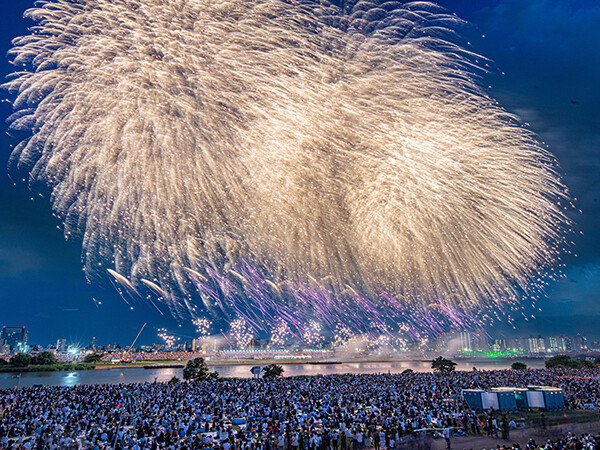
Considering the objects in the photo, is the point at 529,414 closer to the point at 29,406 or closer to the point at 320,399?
the point at 320,399

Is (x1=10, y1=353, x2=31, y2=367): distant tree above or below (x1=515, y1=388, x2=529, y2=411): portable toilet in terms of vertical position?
below

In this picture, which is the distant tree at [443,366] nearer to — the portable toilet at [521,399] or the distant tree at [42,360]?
the portable toilet at [521,399]

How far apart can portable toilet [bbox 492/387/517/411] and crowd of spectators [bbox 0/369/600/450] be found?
128cm

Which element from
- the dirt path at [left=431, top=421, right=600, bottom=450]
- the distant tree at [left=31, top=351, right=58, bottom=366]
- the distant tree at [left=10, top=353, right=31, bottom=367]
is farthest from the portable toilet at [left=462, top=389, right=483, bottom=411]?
the distant tree at [left=31, top=351, right=58, bottom=366]

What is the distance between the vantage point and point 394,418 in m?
20.5

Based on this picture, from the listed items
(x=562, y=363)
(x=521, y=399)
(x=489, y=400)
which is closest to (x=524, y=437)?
(x=489, y=400)

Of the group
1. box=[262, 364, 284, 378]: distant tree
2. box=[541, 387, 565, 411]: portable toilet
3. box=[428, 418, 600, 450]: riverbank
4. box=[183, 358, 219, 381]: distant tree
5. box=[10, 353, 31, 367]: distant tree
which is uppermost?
box=[428, 418, 600, 450]: riverbank

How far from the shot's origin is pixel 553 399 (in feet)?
83.9

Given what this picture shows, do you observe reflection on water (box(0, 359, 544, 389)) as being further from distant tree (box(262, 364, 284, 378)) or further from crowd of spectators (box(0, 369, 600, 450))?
crowd of spectators (box(0, 369, 600, 450))

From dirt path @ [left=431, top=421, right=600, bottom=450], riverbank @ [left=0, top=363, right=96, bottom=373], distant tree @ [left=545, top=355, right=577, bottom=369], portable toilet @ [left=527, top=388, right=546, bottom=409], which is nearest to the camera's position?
dirt path @ [left=431, top=421, right=600, bottom=450]

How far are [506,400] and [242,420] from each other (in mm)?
17428

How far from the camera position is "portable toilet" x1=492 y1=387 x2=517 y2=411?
2436 cm

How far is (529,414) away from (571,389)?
42.8 feet

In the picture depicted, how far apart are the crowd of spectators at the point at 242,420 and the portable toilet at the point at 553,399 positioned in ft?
10.8
